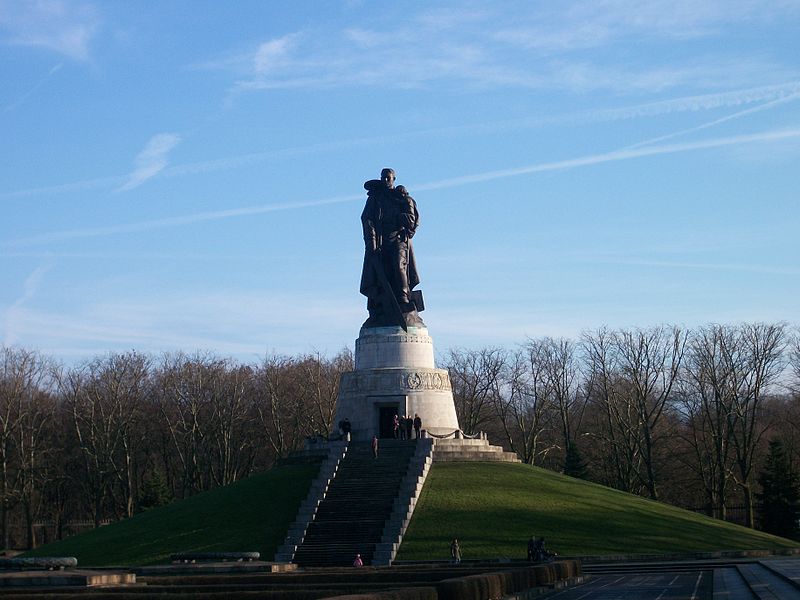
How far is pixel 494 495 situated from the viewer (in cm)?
5028

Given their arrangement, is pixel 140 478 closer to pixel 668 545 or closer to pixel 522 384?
pixel 522 384

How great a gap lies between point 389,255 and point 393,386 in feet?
23.5

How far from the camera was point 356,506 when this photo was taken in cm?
4862

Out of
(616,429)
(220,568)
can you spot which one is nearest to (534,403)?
(616,429)

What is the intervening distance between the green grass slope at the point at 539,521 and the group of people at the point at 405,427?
2.74m

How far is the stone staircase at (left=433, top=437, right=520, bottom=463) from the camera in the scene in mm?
55031

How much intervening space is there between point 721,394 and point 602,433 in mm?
11591

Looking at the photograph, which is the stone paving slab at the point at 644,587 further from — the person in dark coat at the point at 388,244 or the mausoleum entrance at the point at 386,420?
the person in dark coat at the point at 388,244

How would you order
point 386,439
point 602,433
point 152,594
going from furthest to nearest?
point 602,433, point 386,439, point 152,594

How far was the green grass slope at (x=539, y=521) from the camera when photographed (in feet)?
148

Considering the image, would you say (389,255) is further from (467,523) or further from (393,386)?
(467,523)

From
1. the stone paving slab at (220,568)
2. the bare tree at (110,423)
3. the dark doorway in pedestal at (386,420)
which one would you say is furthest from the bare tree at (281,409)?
the stone paving slab at (220,568)

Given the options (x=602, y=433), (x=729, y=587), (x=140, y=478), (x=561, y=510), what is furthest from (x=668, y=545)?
(x=140, y=478)

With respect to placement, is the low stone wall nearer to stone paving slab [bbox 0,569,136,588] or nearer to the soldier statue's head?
stone paving slab [bbox 0,569,136,588]
